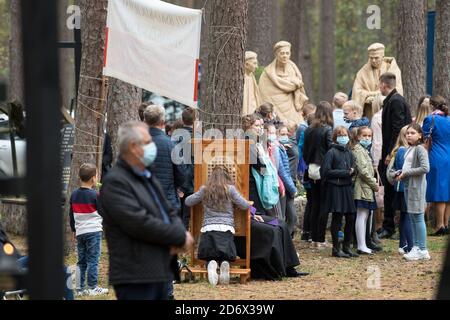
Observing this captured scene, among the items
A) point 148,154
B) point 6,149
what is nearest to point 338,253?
point 148,154

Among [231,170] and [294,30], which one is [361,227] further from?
[294,30]

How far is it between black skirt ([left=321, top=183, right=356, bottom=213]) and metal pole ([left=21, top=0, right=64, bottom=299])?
8.99m

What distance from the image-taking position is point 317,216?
14758mm

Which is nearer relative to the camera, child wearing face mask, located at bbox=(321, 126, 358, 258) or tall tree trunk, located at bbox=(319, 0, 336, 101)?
child wearing face mask, located at bbox=(321, 126, 358, 258)

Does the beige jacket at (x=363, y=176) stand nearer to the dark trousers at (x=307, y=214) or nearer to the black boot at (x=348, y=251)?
the black boot at (x=348, y=251)

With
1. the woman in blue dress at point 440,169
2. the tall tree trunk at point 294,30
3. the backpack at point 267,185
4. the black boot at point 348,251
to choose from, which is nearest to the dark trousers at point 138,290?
the backpack at point 267,185

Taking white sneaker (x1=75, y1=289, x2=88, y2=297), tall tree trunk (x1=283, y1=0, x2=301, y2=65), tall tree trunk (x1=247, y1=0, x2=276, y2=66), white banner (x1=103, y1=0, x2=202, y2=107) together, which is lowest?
white sneaker (x1=75, y1=289, x2=88, y2=297)

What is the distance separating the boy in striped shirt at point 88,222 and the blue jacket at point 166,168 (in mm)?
745

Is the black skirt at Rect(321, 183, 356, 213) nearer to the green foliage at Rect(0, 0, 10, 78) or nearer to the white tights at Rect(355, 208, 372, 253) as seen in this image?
the white tights at Rect(355, 208, 372, 253)

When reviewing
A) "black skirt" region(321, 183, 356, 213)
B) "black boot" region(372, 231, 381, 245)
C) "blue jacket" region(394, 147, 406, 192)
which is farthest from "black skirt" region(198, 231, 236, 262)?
"black boot" region(372, 231, 381, 245)

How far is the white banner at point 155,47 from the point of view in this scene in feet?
40.7

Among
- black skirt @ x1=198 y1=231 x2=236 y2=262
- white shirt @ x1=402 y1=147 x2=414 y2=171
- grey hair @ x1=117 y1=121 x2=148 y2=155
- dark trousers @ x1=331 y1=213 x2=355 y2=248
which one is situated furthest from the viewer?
dark trousers @ x1=331 y1=213 x2=355 y2=248

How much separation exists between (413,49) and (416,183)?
626 centimetres

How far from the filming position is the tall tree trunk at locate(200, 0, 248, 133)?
13.2 m
